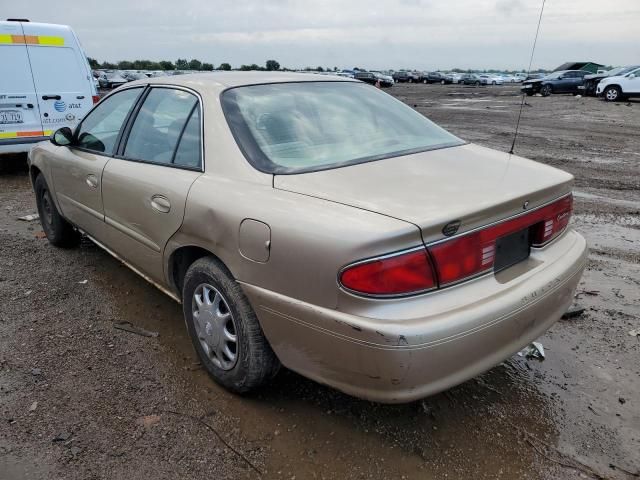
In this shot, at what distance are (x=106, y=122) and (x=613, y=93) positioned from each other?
25.5m

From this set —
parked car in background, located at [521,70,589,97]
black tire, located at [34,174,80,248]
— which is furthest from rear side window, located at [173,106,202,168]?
parked car in background, located at [521,70,589,97]

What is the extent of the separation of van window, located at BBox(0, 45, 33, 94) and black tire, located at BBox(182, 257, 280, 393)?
6686 mm

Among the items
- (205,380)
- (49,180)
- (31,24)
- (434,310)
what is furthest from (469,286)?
(31,24)

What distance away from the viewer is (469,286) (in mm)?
2082

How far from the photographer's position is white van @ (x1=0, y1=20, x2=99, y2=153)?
299 inches

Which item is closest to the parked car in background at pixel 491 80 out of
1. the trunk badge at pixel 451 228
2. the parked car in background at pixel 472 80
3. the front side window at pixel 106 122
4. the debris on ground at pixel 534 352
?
the parked car in background at pixel 472 80

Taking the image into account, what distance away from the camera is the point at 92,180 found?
3639 mm

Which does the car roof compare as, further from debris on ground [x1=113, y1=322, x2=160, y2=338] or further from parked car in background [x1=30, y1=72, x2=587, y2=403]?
debris on ground [x1=113, y1=322, x2=160, y2=338]

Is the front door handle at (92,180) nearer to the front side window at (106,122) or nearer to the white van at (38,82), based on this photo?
the front side window at (106,122)

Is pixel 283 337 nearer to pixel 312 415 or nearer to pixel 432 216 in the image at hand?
pixel 312 415

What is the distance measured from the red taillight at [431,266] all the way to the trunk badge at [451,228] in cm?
3

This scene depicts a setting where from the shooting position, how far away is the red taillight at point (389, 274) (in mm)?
1888

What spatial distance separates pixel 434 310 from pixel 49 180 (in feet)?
12.8

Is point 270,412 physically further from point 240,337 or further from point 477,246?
point 477,246
